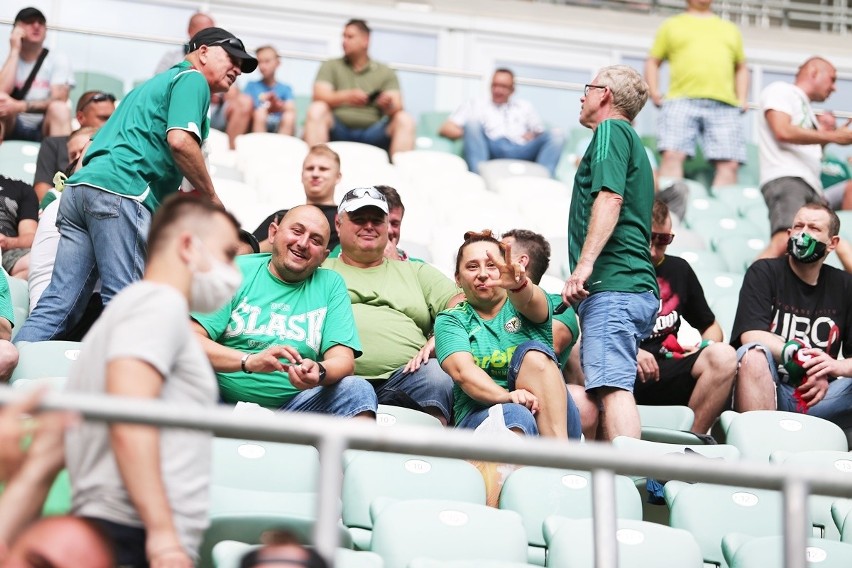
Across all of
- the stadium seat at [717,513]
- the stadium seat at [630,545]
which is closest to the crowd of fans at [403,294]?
the stadium seat at [717,513]

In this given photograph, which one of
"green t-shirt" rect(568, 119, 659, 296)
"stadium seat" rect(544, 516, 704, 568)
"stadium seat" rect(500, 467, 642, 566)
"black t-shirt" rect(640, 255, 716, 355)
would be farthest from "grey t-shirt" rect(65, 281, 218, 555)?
"black t-shirt" rect(640, 255, 716, 355)

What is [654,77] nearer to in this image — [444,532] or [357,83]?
[357,83]

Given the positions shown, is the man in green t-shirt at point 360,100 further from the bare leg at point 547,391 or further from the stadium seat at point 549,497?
the stadium seat at point 549,497

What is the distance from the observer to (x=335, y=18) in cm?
1022

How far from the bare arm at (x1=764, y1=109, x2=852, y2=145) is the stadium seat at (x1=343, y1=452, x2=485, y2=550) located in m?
4.25

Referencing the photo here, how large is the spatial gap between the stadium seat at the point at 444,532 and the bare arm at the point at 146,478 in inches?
43.8

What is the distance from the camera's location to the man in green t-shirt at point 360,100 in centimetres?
804

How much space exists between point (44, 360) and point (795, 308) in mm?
2875

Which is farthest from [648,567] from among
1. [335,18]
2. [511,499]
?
[335,18]

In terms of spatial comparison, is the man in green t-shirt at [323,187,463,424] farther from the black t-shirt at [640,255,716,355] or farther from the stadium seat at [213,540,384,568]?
the stadium seat at [213,540,384,568]

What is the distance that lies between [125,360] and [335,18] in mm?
8320

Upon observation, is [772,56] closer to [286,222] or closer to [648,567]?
[286,222]

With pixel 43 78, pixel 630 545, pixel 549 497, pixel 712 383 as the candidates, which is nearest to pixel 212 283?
pixel 630 545

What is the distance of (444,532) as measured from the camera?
3.29 meters
